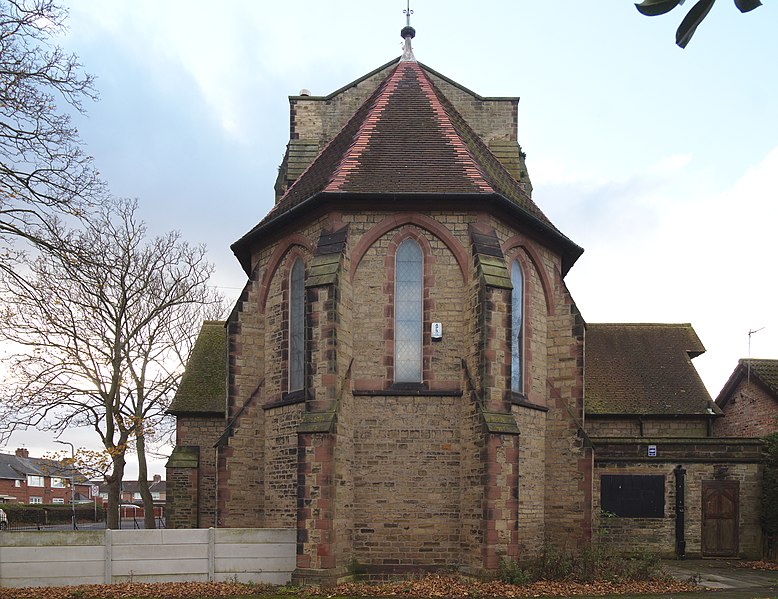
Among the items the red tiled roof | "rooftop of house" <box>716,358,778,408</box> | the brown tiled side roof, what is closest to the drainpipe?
the brown tiled side roof

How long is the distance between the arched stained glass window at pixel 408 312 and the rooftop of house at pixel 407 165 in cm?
113

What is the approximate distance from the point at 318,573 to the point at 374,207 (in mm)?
7209

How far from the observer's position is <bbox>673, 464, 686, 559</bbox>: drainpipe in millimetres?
20828

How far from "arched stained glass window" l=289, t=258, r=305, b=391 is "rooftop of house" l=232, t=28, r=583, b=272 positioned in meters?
1.32

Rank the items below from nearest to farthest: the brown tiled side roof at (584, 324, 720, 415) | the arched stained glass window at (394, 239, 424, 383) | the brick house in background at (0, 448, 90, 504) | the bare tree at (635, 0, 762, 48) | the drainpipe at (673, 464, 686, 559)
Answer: the bare tree at (635, 0, 762, 48), the arched stained glass window at (394, 239, 424, 383), the drainpipe at (673, 464, 686, 559), the brown tiled side roof at (584, 324, 720, 415), the brick house in background at (0, 448, 90, 504)

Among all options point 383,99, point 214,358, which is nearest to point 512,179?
point 383,99

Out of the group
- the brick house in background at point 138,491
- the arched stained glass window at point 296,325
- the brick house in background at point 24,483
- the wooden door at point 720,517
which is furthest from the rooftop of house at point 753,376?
the brick house in background at point 138,491

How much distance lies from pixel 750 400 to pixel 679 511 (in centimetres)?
684

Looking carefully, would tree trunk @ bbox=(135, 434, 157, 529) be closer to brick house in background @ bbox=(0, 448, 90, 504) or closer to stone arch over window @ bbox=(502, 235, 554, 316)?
stone arch over window @ bbox=(502, 235, 554, 316)

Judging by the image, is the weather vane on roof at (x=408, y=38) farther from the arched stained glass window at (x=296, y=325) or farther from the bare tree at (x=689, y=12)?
the bare tree at (x=689, y=12)

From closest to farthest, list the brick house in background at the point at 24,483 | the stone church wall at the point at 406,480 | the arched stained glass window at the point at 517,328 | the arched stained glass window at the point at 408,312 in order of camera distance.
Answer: the stone church wall at the point at 406,480, the arched stained glass window at the point at 408,312, the arched stained glass window at the point at 517,328, the brick house in background at the point at 24,483

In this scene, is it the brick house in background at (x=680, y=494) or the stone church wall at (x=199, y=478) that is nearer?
the brick house in background at (x=680, y=494)

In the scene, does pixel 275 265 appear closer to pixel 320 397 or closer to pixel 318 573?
pixel 320 397

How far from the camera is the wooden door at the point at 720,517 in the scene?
20719 millimetres
